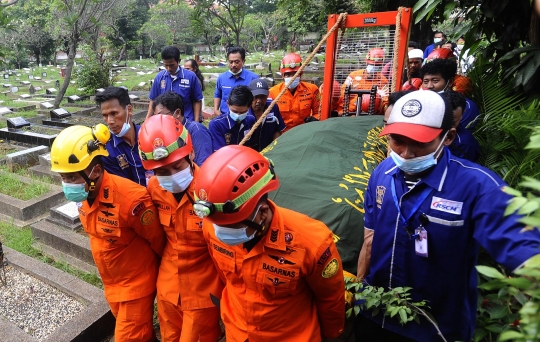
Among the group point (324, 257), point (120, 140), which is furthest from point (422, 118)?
point (120, 140)

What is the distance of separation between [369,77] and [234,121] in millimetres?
2024

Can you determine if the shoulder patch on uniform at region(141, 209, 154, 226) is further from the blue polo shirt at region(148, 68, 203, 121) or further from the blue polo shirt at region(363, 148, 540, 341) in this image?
the blue polo shirt at region(148, 68, 203, 121)

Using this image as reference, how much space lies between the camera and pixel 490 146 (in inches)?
120

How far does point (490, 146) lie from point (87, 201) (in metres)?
3.10

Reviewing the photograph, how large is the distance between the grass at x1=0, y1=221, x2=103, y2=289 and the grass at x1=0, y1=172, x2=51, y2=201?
57cm

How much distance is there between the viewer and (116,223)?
236cm

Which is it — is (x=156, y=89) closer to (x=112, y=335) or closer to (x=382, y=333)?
(x=112, y=335)

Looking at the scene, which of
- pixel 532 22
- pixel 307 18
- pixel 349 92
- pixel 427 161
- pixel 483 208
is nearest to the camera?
pixel 483 208

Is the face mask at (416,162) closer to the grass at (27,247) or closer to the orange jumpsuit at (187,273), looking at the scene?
the orange jumpsuit at (187,273)

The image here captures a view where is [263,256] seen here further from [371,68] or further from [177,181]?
[371,68]

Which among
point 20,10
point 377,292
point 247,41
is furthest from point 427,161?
point 20,10

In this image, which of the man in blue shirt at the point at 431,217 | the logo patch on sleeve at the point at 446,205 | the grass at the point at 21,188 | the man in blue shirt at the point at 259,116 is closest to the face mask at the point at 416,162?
the man in blue shirt at the point at 431,217

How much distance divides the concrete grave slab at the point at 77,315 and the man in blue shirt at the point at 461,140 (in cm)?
325

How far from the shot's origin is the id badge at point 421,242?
1708 millimetres
